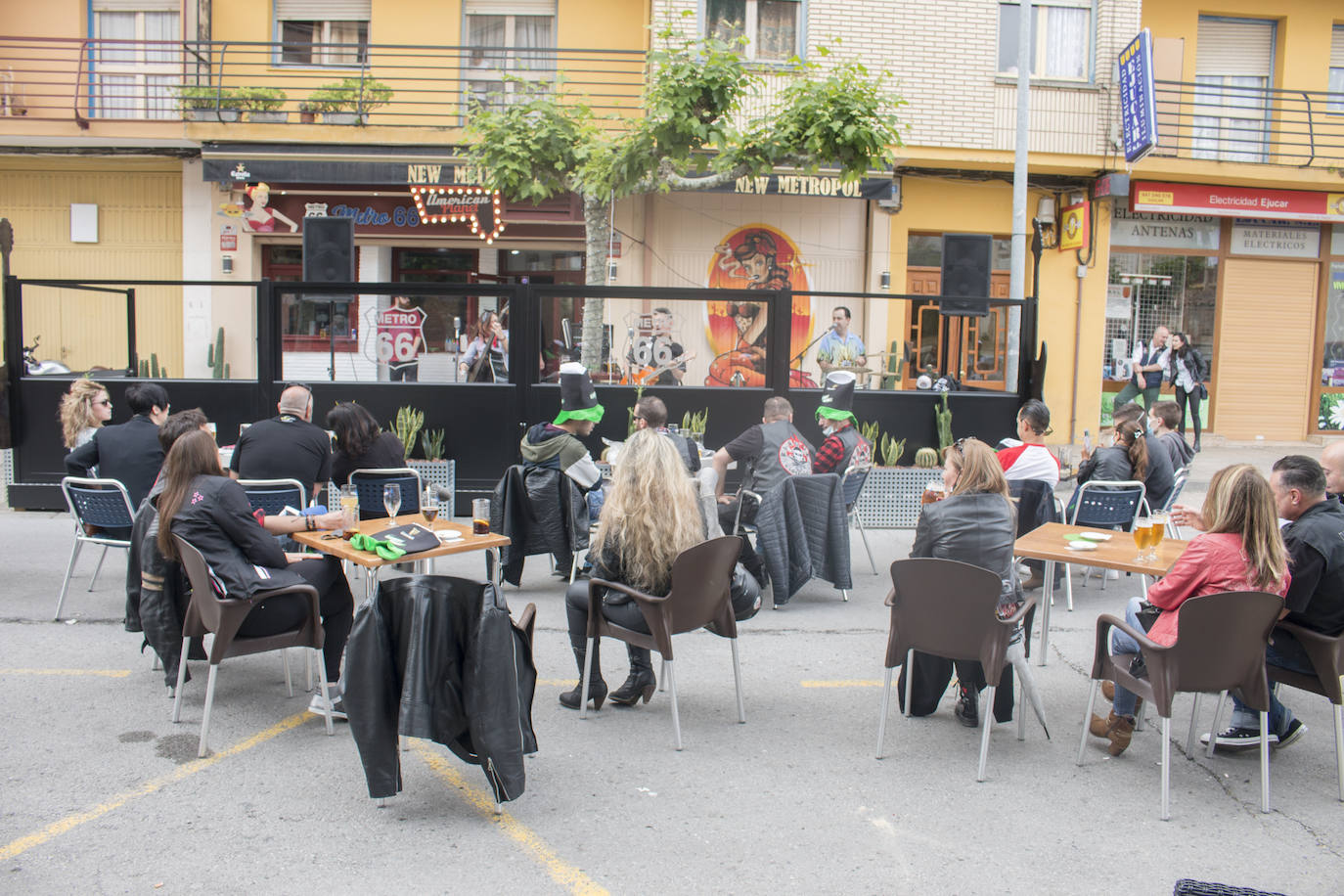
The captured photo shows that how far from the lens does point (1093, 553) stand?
4938mm

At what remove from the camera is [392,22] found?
49.5 ft

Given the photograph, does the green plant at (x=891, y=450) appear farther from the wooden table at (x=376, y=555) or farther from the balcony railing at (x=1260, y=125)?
the balcony railing at (x=1260, y=125)

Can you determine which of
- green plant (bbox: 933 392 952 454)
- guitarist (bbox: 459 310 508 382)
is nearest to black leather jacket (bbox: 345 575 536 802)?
guitarist (bbox: 459 310 508 382)

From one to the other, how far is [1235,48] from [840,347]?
1001cm

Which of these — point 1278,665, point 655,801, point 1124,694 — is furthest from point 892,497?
point 655,801

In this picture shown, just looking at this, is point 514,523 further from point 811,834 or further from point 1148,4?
point 1148,4

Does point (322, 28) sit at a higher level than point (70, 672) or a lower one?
higher

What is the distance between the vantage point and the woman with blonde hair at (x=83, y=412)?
749cm

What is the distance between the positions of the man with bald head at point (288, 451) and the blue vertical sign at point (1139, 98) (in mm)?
11850

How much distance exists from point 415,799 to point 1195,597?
3076 millimetres

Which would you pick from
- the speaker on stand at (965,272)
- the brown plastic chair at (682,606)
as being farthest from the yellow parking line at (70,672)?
the speaker on stand at (965,272)

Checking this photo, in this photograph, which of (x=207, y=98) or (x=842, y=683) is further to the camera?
(x=207, y=98)

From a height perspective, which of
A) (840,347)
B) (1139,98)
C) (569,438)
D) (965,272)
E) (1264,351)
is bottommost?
(569,438)

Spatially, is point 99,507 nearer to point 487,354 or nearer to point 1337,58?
point 487,354
